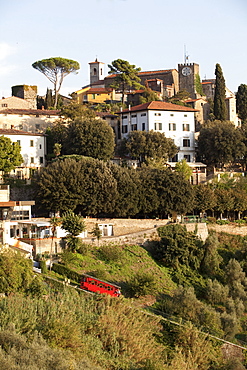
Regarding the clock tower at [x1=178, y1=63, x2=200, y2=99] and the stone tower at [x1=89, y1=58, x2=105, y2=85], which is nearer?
the clock tower at [x1=178, y1=63, x2=200, y2=99]

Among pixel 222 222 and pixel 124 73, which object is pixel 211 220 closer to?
pixel 222 222

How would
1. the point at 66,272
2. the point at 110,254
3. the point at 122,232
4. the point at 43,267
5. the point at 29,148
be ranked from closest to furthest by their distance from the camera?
the point at 43,267 < the point at 66,272 < the point at 110,254 < the point at 122,232 < the point at 29,148

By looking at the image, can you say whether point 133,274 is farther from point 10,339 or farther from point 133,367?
point 10,339

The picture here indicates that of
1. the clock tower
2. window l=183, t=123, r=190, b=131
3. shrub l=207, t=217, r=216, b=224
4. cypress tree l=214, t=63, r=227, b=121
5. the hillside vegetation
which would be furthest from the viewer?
the clock tower

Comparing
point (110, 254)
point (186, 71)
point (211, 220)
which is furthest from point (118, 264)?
point (186, 71)

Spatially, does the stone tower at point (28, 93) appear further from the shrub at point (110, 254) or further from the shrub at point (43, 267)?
the shrub at point (43, 267)

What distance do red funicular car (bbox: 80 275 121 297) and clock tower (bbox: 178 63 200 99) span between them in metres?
59.4

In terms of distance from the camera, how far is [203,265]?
44.8 meters

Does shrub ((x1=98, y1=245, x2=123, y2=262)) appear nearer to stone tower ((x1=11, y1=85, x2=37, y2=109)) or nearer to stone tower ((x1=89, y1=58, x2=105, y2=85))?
stone tower ((x1=11, y1=85, x2=37, y2=109))

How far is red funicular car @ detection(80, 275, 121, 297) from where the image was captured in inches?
1331

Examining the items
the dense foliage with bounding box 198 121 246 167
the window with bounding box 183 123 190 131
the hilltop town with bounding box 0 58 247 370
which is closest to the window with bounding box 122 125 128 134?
the hilltop town with bounding box 0 58 247 370

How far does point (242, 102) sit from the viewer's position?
83188mm

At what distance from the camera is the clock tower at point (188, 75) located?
91.4 meters

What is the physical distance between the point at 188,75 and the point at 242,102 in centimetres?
1197
